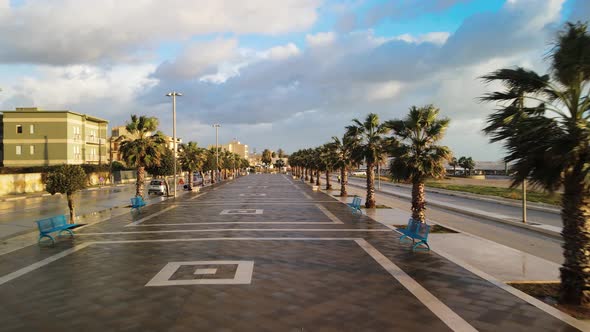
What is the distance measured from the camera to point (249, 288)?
328 inches

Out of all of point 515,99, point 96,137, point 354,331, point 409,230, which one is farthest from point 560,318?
point 96,137

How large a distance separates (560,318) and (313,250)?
22.5 feet

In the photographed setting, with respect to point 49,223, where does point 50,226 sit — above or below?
below

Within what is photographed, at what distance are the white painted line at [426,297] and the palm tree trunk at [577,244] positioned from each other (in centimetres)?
244

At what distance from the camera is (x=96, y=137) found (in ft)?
218

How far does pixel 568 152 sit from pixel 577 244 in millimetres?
1936

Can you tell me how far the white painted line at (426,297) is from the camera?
21.3 ft

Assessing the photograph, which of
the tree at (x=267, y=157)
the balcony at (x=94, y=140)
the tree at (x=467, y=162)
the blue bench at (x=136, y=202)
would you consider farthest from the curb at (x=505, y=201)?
the tree at (x=267, y=157)

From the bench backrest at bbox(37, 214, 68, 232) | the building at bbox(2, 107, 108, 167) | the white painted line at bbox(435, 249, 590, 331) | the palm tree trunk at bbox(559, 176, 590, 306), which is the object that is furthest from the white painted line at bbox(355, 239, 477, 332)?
the building at bbox(2, 107, 108, 167)

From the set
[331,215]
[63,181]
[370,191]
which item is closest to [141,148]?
[63,181]

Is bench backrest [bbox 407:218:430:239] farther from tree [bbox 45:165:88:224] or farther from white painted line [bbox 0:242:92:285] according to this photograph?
tree [bbox 45:165:88:224]

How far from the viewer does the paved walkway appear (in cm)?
659

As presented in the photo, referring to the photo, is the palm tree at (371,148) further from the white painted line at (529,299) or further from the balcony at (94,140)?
the balcony at (94,140)

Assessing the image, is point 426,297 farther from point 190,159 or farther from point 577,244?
point 190,159
